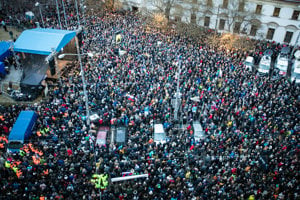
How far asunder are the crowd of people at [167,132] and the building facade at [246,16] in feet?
27.9

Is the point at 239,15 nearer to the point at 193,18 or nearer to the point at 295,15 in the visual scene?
the point at 295,15

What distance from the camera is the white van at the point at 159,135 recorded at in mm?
16500

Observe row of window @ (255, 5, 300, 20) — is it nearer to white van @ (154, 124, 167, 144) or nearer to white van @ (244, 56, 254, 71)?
white van @ (244, 56, 254, 71)

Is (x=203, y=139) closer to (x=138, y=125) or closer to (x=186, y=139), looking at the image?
(x=186, y=139)

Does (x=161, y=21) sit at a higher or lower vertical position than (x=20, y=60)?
higher

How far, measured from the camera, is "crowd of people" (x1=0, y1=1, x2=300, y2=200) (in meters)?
13.3

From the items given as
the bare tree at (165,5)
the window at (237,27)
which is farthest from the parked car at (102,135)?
the window at (237,27)

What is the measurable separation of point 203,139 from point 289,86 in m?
11.7

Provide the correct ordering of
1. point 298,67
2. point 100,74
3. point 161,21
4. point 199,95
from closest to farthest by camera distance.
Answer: point 199,95 < point 100,74 < point 298,67 < point 161,21

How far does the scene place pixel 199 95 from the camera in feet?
68.4

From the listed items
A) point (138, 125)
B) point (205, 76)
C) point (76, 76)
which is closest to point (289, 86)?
point (205, 76)

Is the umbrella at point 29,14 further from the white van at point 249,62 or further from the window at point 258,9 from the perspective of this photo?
the window at point 258,9

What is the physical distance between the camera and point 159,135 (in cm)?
1678

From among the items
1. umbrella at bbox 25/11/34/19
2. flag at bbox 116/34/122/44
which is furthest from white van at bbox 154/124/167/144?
umbrella at bbox 25/11/34/19
